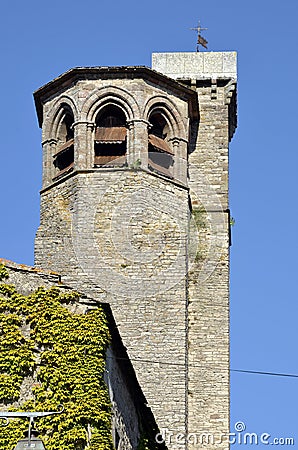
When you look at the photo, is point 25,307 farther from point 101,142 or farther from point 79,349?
point 101,142

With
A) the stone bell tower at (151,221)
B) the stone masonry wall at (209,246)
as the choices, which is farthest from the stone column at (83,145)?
the stone masonry wall at (209,246)

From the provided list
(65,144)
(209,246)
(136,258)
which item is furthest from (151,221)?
(65,144)

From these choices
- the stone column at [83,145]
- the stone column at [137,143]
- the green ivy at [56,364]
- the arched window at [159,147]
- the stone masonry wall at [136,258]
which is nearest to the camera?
the green ivy at [56,364]

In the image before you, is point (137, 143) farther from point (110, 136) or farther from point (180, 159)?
point (180, 159)

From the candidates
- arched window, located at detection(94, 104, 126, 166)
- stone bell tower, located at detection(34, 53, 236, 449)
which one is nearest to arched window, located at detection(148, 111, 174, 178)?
stone bell tower, located at detection(34, 53, 236, 449)

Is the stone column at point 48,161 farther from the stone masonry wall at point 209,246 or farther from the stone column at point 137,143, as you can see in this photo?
the stone masonry wall at point 209,246

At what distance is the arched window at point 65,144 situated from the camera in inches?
1163

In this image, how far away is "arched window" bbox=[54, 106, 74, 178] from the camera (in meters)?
29.5

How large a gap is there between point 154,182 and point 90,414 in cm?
1043

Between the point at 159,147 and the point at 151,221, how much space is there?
1.88m

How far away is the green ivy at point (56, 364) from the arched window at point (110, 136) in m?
9.64

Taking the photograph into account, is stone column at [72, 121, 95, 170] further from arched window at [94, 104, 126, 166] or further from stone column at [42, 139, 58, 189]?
stone column at [42, 139, 58, 189]

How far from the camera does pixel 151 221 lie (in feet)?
92.3

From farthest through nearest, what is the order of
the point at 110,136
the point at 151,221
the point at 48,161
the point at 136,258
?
1. the point at 48,161
2. the point at 110,136
3. the point at 151,221
4. the point at 136,258
